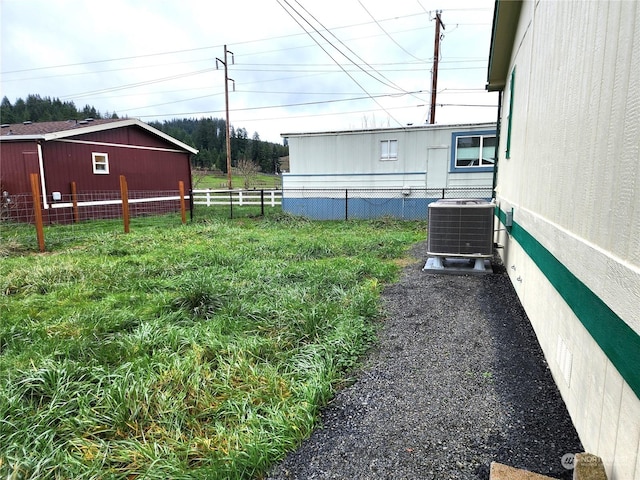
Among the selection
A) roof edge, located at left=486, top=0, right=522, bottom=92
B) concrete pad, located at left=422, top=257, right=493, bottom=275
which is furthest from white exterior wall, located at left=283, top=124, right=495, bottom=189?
concrete pad, located at left=422, top=257, right=493, bottom=275

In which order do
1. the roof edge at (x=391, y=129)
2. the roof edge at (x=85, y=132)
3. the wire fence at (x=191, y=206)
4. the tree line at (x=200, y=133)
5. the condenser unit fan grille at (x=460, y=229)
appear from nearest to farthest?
the condenser unit fan grille at (x=460, y=229) → the roof edge at (x=85, y=132) → the wire fence at (x=191, y=206) → the roof edge at (x=391, y=129) → the tree line at (x=200, y=133)

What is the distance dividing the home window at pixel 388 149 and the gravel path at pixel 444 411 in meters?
10.2

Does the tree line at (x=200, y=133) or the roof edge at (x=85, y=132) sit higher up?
the tree line at (x=200, y=133)

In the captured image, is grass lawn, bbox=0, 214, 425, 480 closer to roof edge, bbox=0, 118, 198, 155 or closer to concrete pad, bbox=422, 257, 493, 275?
concrete pad, bbox=422, 257, 493, 275

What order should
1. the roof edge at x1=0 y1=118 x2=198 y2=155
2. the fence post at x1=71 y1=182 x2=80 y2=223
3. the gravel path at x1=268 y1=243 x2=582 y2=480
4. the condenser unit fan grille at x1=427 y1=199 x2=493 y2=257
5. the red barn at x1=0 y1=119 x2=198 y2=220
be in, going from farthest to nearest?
the fence post at x1=71 y1=182 x2=80 y2=223 → the red barn at x1=0 y1=119 x2=198 y2=220 → the roof edge at x1=0 y1=118 x2=198 y2=155 → the condenser unit fan grille at x1=427 y1=199 x2=493 y2=257 → the gravel path at x1=268 y1=243 x2=582 y2=480

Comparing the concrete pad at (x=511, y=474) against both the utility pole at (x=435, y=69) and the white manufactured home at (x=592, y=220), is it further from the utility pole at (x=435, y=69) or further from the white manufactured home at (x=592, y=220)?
the utility pole at (x=435, y=69)

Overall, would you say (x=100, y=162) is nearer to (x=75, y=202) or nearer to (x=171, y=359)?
(x=75, y=202)

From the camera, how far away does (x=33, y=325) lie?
3311mm

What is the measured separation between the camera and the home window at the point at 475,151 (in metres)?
11.8

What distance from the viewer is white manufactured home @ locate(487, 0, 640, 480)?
1.20m

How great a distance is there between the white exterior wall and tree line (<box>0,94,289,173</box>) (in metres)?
21.0

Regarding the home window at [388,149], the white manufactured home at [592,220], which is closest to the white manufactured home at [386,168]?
the home window at [388,149]

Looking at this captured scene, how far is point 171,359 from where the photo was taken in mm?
2637

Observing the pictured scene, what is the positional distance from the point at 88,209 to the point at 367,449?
1411cm
